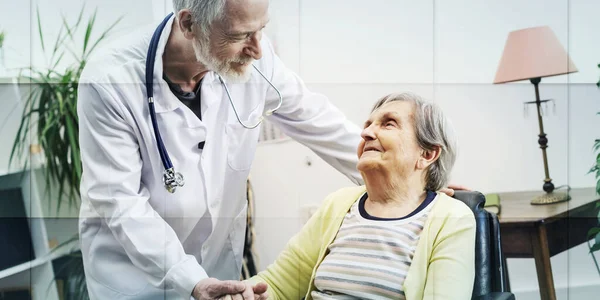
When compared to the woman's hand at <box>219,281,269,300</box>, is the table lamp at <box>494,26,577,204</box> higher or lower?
higher

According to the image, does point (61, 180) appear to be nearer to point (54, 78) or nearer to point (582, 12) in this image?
point (54, 78)

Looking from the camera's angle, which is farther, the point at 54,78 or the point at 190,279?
the point at 54,78

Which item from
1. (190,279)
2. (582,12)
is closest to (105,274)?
(190,279)

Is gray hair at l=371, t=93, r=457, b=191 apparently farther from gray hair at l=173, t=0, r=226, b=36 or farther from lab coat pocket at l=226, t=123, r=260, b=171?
gray hair at l=173, t=0, r=226, b=36

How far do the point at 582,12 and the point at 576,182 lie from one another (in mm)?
529

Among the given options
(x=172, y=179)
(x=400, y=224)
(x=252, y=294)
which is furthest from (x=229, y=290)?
(x=400, y=224)

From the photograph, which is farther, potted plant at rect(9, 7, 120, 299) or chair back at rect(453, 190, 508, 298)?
potted plant at rect(9, 7, 120, 299)

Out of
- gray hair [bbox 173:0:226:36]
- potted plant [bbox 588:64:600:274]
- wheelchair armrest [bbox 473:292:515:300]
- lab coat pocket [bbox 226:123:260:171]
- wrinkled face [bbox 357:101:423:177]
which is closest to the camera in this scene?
wheelchair armrest [bbox 473:292:515:300]

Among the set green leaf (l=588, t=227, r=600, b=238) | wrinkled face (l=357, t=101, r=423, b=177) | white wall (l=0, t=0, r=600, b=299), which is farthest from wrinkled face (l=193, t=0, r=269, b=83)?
green leaf (l=588, t=227, r=600, b=238)

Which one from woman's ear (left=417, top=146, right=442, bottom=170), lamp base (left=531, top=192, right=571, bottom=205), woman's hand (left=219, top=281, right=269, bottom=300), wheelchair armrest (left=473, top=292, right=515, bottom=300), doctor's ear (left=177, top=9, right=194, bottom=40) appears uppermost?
doctor's ear (left=177, top=9, right=194, bottom=40)

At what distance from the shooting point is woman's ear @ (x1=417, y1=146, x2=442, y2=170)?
5.67 feet

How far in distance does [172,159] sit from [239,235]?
0.31 metres

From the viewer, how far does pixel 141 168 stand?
6.24 ft

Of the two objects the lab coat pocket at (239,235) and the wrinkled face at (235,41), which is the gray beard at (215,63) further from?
the lab coat pocket at (239,235)
